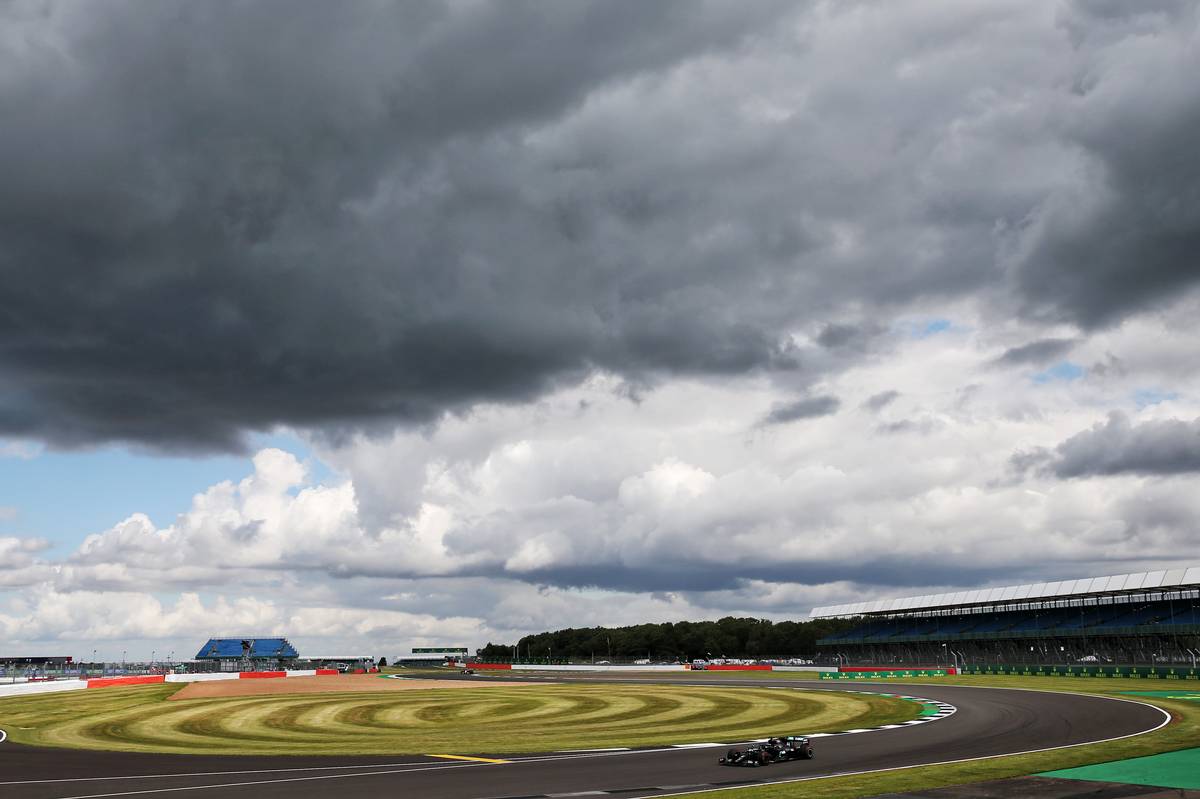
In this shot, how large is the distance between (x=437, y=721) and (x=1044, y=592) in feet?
316

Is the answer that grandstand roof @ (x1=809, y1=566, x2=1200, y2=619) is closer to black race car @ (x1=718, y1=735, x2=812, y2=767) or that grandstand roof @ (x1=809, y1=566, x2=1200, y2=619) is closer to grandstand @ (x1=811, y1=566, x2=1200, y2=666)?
grandstand @ (x1=811, y1=566, x2=1200, y2=666)

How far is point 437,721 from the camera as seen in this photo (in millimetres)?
46938

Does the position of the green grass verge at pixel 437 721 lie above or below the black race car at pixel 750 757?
below

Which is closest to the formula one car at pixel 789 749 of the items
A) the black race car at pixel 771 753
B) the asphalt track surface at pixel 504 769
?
the black race car at pixel 771 753

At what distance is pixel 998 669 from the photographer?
101 m

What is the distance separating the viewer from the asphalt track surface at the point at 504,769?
83.1 ft

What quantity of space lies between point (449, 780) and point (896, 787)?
12251 millimetres

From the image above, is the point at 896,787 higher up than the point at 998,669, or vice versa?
the point at 896,787

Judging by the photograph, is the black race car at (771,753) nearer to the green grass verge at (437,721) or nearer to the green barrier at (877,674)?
the green grass verge at (437,721)

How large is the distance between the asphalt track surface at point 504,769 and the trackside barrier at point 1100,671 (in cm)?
4139

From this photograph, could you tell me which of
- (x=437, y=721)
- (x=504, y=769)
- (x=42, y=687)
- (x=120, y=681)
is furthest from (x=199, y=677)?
(x=504, y=769)

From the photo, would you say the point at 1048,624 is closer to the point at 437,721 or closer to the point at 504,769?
the point at 437,721

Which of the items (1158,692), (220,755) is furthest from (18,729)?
(1158,692)

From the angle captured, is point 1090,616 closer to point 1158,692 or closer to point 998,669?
point 998,669
